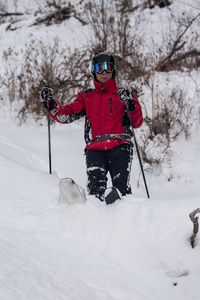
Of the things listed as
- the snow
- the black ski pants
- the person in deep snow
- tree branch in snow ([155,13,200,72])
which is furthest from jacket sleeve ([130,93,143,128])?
tree branch in snow ([155,13,200,72])

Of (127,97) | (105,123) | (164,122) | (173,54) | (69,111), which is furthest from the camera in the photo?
(173,54)

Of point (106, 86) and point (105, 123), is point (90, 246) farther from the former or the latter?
point (106, 86)

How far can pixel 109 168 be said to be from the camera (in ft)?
9.73

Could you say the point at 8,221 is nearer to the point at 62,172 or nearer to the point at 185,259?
the point at 185,259

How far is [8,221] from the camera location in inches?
86.3

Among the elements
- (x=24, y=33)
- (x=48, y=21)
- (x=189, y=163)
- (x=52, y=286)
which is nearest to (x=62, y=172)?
(x=189, y=163)

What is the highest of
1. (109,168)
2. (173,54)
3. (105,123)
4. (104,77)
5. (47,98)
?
(173,54)

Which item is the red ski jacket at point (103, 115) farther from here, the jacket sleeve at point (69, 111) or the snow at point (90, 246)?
the snow at point (90, 246)

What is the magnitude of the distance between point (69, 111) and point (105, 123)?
39cm

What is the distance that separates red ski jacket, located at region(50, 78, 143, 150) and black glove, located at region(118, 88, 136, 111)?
66mm

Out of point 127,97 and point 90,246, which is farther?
point 127,97

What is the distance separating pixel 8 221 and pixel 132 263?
87cm

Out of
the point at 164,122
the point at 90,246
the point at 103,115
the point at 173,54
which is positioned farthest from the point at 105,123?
the point at 173,54

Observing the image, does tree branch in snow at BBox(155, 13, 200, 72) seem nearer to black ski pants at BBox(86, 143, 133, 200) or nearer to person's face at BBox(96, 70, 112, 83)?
person's face at BBox(96, 70, 112, 83)
